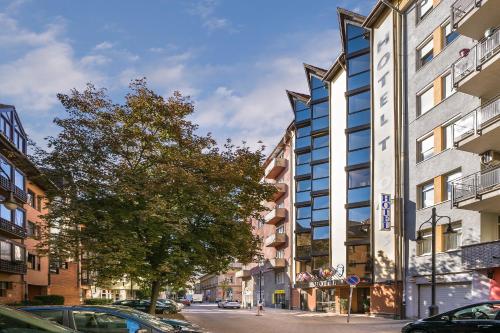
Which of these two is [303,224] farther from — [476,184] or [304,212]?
[476,184]

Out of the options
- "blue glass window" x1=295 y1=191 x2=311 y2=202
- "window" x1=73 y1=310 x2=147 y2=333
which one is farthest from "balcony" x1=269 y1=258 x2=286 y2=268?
"window" x1=73 y1=310 x2=147 y2=333

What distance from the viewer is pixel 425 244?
107ft

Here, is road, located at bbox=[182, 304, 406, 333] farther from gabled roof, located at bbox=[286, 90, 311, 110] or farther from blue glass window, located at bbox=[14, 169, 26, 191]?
gabled roof, located at bbox=[286, 90, 311, 110]

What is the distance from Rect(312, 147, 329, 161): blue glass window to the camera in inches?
2044

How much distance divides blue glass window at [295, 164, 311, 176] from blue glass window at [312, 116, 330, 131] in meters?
6.64

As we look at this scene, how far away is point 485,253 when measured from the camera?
25062 mm

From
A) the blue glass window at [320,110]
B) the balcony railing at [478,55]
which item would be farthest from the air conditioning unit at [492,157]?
the blue glass window at [320,110]

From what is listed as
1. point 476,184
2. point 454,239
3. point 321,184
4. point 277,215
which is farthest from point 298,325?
point 277,215

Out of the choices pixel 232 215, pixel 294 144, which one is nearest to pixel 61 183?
pixel 232 215

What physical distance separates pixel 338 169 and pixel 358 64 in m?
8.24

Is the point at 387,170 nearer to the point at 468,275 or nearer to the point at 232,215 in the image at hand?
the point at 468,275

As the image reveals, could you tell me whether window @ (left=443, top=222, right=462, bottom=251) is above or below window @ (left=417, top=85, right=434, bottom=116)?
below

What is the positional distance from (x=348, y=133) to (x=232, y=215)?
21629mm

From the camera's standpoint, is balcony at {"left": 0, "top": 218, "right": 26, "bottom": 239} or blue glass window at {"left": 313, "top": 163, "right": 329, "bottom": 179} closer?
balcony at {"left": 0, "top": 218, "right": 26, "bottom": 239}
